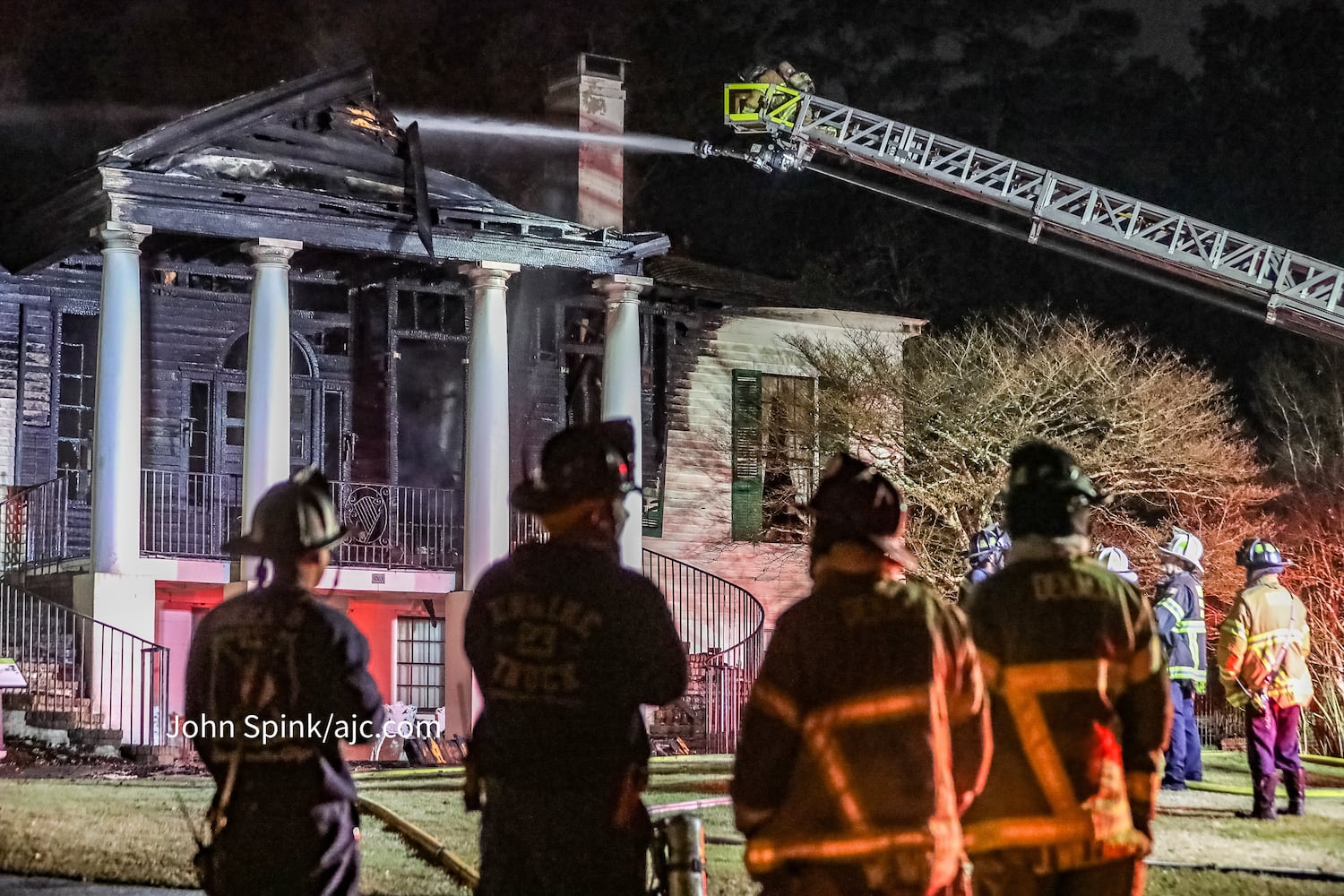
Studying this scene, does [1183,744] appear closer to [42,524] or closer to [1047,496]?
[1047,496]

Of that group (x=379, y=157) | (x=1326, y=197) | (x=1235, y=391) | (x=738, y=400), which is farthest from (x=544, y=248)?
(x=1326, y=197)

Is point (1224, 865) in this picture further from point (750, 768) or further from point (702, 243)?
point (702, 243)

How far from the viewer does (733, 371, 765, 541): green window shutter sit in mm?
24906

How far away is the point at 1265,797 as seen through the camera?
36.7ft

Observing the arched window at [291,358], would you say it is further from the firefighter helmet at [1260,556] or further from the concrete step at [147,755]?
the firefighter helmet at [1260,556]

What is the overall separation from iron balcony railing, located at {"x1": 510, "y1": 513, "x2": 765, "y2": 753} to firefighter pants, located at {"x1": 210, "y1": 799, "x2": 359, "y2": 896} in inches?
515

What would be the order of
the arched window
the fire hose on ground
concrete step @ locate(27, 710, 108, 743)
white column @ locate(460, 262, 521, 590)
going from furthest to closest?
the arched window
white column @ locate(460, 262, 521, 590)
concrete step @ locate(27, 710, 108, 743)
the fire hose on ground

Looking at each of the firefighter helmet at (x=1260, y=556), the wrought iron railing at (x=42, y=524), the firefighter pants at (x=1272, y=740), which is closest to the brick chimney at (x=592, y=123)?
the wrought iron railing at (x=42, y=524)

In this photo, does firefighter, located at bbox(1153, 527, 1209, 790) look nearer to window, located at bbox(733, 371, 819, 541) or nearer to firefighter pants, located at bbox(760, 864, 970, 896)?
firefighter pants, located at bbox(760, 864, 970, 896)

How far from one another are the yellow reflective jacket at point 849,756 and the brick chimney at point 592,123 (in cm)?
1968

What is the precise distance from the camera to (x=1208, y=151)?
43531mm

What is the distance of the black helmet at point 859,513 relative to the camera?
532 cm

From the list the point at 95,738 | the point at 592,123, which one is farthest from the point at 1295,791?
the point at 592,123

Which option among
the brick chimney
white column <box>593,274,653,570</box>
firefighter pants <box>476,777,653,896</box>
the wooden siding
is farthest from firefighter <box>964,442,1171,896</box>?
the brick chimney
